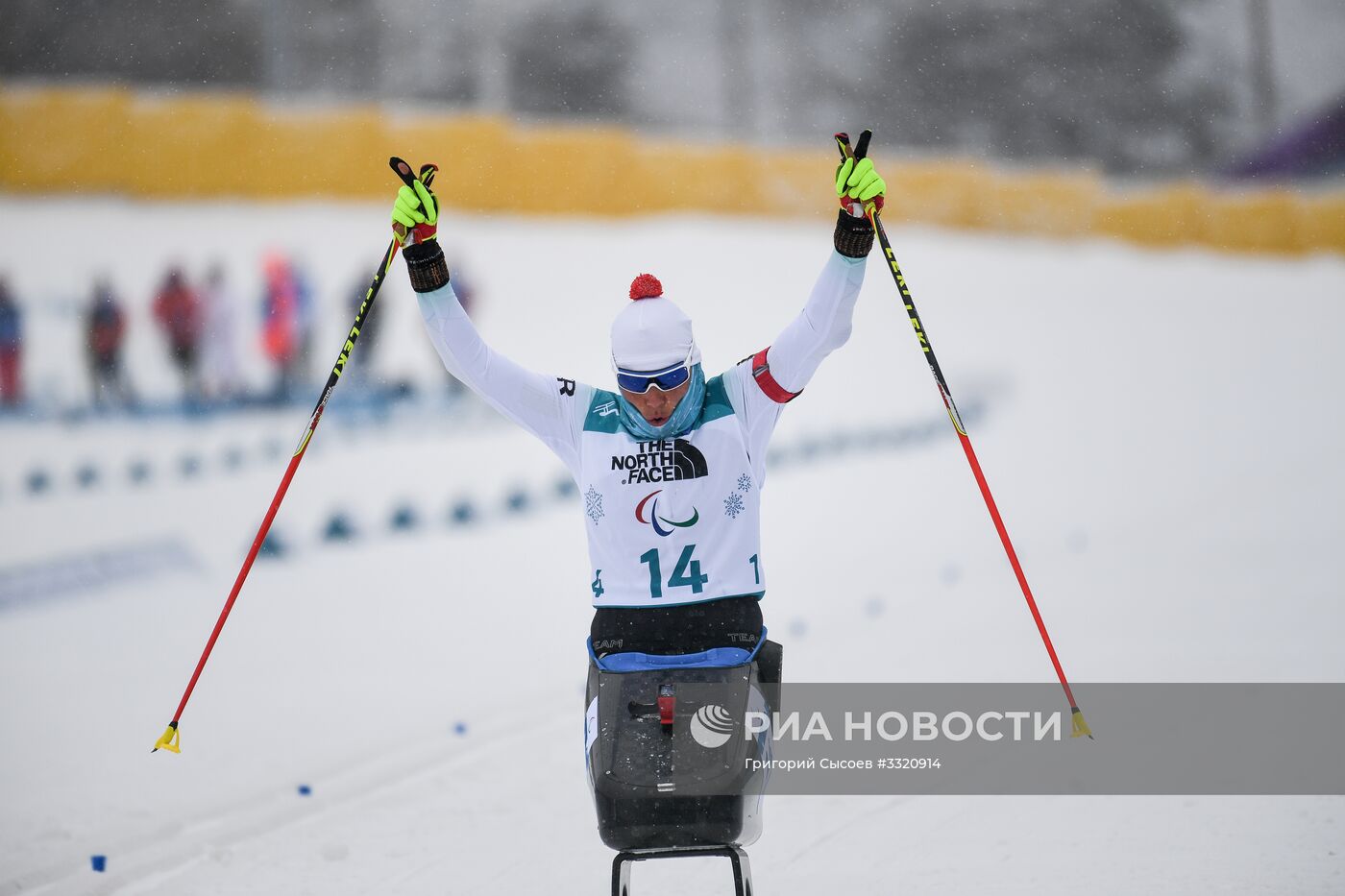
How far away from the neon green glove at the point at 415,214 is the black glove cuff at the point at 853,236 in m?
1.18

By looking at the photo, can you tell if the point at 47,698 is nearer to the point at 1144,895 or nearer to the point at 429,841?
the point at 429,841

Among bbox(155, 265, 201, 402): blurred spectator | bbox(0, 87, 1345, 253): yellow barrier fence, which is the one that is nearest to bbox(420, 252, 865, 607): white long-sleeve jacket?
bbox(155, 265, 201, 402): blurred spectator

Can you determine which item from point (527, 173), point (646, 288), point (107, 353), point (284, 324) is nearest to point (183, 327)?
point (107, 353)

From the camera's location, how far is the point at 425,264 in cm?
398

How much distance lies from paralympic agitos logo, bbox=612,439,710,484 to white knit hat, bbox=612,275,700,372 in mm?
228

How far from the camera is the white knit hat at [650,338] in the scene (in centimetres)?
369

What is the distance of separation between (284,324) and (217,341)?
2.67 ft

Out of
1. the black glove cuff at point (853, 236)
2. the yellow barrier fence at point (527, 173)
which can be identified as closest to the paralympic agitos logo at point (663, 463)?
the black glove cuff at point (853, 236)

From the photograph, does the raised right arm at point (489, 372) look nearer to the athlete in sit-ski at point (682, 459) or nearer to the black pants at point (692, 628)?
the athlete in sit-ski at point (682, 459)

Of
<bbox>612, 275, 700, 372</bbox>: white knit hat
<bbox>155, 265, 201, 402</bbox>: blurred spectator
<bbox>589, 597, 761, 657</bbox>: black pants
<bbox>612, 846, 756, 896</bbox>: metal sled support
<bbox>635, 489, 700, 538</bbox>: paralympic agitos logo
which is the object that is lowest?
<bbox>612, 846, 756, 896</bbox>: metal sled support

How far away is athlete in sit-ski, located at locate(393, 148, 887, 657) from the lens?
146 inches

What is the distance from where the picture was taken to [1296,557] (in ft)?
30.5

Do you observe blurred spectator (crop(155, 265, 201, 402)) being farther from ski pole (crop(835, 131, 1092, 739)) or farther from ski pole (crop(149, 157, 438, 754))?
ski pole (crop(835, 131, 1092, 739))

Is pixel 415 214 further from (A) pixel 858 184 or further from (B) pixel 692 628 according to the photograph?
(B) pixel 692 628
